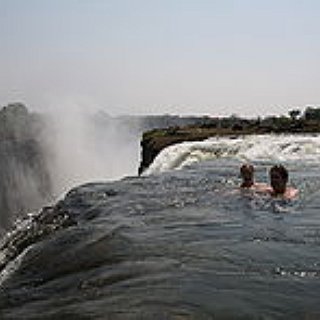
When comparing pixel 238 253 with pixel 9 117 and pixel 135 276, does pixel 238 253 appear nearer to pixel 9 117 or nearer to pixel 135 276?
pixel 135 276

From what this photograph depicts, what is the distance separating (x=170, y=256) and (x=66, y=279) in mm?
1723

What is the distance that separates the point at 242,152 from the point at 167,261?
2767 centimetres

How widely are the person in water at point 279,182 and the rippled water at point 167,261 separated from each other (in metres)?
0.33

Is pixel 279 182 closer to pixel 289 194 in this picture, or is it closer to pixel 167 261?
pixel 289 194

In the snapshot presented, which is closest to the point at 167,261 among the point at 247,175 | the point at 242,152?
the point at 247,175

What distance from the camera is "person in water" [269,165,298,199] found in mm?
17156

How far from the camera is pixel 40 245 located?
37.5 ft

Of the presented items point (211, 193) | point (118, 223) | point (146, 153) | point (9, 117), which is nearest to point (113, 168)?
point (9, 117)

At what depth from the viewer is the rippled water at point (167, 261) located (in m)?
7.48

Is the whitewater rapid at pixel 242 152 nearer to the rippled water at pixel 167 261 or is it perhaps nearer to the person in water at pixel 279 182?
the person in water at pixel 279 182

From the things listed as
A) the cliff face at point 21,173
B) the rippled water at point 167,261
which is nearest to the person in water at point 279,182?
the rippled water at point 167,261

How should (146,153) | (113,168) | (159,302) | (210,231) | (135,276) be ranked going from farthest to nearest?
(113,168) < (146,153) < (210,231) < (135,276) < (159,302)

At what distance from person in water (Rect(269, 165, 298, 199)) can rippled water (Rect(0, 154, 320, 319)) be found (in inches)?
13.2

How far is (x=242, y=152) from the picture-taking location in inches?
1454
